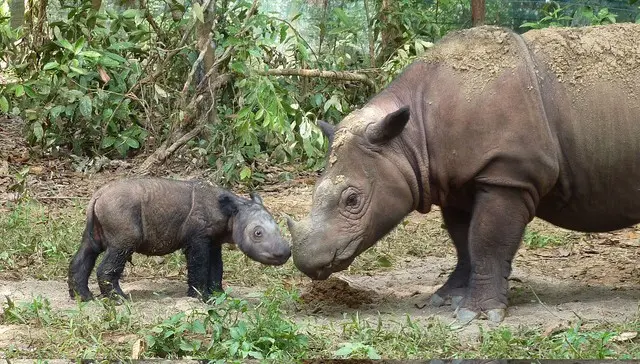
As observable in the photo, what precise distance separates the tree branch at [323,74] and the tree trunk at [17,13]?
406cm

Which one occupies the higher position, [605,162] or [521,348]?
[605,162]

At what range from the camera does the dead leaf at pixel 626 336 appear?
215 inches

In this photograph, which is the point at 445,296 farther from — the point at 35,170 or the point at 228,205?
the point at 35,170

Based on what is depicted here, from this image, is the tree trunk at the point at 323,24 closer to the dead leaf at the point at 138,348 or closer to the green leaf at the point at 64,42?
the green leaf at the point at 64,42

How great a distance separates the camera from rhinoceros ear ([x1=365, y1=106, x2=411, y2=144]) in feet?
20.4

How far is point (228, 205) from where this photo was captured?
22.9 ft

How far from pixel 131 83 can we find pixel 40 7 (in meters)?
1.30

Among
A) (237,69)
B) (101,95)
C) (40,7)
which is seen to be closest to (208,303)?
(237,69)

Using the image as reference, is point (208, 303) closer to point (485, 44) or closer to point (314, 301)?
point (314, 301)

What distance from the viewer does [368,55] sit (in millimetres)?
12750

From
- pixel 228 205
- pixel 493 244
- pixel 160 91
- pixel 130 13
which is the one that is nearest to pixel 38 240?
pixel 228 205

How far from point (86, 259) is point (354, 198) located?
189 cm

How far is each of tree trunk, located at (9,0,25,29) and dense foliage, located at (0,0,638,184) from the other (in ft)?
2.16

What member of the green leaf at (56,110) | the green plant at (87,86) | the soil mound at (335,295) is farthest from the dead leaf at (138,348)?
the green leaf at (56,110)
